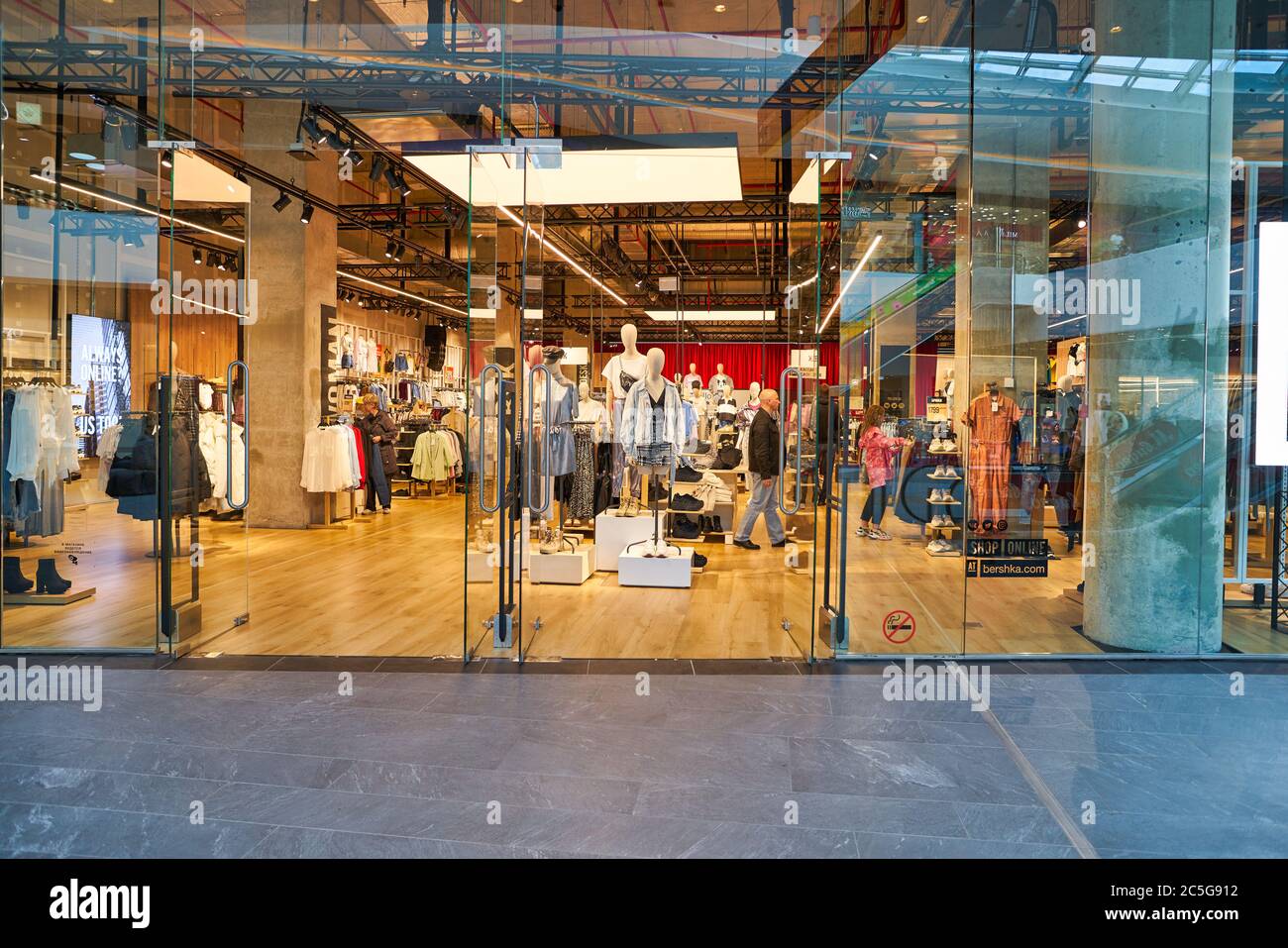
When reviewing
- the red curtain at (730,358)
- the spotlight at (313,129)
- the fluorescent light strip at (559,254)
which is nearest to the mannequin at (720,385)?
the fluorescent light strip at (559,254)

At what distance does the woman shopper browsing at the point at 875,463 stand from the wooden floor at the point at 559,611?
86 millimetres

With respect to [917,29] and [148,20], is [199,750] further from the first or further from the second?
[917,29]

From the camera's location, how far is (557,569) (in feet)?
21.4

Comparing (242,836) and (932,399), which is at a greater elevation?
(932,399)

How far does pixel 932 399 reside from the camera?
4.61 meters

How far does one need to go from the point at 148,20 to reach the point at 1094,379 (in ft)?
18.2

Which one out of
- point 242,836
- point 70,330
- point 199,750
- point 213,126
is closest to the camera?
point 242,836

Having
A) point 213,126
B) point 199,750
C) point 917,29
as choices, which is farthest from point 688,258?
point 199,750

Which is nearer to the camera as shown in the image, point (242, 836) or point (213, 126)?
point (242, 836)

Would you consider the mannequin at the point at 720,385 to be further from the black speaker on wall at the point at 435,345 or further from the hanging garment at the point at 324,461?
the black speaker on wall at the point at 435,345

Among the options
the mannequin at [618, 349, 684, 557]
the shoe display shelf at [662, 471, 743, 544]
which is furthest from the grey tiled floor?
the shoe display shelf at [662, 471, 743, 544]

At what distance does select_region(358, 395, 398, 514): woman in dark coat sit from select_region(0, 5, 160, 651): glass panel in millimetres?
5017
